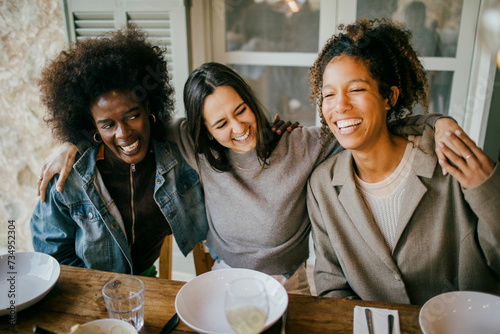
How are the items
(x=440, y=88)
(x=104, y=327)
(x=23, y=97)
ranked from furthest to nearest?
(x=23, y=97) → (x=440, y=88) → (x=104, y=327)

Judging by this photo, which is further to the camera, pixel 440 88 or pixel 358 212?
pixel 440 88

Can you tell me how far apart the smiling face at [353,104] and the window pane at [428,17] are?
1132 millimetres

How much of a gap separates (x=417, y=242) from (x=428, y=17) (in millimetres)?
1523

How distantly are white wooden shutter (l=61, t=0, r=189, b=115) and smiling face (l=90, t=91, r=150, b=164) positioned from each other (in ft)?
2.85

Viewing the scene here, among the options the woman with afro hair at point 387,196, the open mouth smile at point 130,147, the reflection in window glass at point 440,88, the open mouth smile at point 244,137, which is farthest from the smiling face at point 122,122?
the reflection in window glass at point 440,88

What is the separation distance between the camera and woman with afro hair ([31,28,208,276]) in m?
1.49

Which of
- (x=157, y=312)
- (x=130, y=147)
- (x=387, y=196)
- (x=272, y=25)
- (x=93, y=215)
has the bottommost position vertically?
(x=157, y=312)

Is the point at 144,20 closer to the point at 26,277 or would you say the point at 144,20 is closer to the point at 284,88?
the point at 284,88

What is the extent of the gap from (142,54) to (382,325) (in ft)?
4.49

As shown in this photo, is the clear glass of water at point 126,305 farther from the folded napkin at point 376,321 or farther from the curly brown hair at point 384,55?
the curly brown hair at point 384,55

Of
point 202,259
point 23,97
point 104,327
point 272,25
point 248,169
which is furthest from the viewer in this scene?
point 23,97

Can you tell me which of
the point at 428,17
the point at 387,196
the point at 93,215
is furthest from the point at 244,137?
the point at 428,17

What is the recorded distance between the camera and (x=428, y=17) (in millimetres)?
2205

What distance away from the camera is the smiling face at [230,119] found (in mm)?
1439
